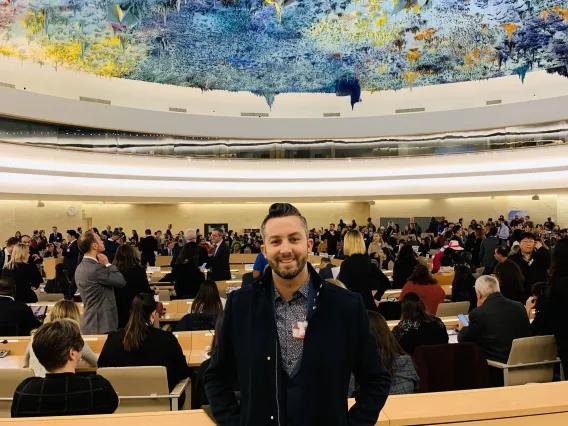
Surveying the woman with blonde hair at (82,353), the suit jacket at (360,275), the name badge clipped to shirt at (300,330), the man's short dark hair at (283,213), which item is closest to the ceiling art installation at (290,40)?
the suit jacket at (360,275)

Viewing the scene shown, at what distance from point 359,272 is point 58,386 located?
4.29 meters

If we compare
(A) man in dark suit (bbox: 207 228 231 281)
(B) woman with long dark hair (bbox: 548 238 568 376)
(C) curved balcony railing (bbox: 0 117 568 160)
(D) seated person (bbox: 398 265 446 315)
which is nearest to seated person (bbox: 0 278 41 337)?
(A) man in dark suit (bbox: 207 228 231 281)

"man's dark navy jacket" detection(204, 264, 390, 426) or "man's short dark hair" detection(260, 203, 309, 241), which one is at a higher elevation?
"man's short dark hair" detection(260, 203, 309, 241)

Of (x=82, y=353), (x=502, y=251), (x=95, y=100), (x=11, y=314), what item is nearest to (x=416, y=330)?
(x=82, y=353)

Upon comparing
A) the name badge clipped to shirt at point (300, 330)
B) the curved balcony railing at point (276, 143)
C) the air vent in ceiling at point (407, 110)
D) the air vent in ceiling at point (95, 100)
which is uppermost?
the air vent in ceiling at point (407, 110)

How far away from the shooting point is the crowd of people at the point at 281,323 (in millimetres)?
1734

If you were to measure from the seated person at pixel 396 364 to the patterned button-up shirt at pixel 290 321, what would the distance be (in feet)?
5.74

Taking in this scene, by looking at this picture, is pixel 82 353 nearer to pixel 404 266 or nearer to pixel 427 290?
pixel 427 290

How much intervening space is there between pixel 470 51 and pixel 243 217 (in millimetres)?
11493

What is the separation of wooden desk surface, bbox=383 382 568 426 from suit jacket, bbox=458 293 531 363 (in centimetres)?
203

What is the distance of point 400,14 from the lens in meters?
16.2

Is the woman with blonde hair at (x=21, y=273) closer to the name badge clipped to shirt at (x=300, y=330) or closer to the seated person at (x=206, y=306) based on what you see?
the seated person at (x=206, y=306)

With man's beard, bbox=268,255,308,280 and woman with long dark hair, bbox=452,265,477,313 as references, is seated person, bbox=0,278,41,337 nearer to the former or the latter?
man's beard, bbox=268,255,308,280

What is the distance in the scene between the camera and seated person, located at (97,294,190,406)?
13.1ft
